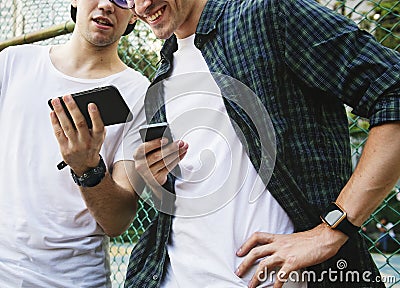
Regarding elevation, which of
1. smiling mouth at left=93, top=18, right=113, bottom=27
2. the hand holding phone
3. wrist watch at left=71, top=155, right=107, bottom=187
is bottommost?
wrist watch at left=71, top=155, right=107, bottom=187

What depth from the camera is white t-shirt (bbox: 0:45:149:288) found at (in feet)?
6.37

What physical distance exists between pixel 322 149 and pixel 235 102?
0.26 metres

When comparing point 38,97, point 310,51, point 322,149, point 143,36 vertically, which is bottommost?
point 143,36

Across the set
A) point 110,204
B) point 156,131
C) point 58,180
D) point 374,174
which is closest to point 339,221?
point 374,174

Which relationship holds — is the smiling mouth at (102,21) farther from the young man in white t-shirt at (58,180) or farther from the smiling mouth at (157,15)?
the smiling mouth at (157,15)

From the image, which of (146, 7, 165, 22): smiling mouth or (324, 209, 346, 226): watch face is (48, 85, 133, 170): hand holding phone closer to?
(146, 7, 165, 22): smiling mouth

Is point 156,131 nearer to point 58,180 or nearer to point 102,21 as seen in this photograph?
point 58,180

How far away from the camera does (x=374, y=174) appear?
1.36 metres

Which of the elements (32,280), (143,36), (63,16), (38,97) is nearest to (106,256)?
(32,280)

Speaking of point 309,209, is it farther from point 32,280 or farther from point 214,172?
point 32,280

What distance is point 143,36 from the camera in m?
3.74

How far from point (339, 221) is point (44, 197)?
3.38 ft

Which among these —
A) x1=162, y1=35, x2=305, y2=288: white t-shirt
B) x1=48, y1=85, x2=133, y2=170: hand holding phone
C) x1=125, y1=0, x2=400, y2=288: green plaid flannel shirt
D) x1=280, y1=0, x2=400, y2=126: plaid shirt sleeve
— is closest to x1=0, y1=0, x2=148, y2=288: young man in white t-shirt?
x1=48, y1=85, x2=133, y2=170: hand holding phone

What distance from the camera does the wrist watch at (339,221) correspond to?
1.38 m
